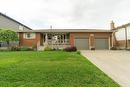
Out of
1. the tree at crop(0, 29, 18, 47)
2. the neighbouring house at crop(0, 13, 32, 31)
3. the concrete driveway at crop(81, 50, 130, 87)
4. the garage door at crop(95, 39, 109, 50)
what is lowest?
the concrete driveway at crop(81, 50, 130, 87)

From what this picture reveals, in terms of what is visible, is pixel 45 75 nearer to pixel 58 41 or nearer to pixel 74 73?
pixel 74 73

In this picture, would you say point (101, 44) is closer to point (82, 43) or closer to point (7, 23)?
point (82, 43)

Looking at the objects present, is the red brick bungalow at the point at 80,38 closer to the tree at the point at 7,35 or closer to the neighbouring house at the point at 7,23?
the tree at the point at 7,35

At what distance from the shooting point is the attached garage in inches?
1567

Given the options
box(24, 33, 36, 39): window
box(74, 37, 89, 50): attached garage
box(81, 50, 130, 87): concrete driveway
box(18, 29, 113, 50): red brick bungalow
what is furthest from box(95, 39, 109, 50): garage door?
box(81, 50, 130, 87): concrete driveway

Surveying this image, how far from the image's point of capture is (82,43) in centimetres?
3994

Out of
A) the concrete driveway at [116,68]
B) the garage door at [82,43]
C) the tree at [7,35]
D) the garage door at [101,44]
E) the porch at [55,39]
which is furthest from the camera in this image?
the porch at [55,39]

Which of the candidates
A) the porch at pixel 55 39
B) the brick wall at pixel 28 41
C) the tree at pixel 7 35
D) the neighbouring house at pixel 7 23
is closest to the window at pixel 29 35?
the brick wall at pixel 28 41

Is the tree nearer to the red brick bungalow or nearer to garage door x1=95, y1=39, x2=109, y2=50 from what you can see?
the red brick bungalow

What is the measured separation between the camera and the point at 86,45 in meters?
40.1

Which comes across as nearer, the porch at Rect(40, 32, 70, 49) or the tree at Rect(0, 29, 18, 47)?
the tree at Rect(0, 29, 18, 47)

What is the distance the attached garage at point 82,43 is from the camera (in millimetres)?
39812

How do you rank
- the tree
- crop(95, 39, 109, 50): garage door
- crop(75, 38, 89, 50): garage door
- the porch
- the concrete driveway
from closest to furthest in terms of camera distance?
the concrete driveway → the tree → crop(75, 38, 89, 50): garage door → crop(95, 39, 109, 50): garage door → the porch

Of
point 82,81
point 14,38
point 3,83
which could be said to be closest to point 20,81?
point 3,83
